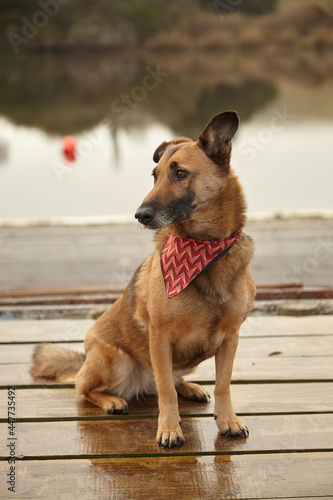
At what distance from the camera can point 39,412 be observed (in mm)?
2754

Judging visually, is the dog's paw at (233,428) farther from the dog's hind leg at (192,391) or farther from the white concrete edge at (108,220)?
the white concrete edge at (108,220)

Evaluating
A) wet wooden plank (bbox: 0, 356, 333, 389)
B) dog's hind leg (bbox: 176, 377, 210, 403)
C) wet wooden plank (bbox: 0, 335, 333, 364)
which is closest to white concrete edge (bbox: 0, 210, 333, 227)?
wet wooden plank (bbox: 0, 335, 333, 364)

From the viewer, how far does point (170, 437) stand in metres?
2.47

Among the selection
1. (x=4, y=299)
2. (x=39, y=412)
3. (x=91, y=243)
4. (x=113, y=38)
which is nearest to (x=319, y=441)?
(x=39, y=412)

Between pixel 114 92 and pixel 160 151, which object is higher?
pixel 160 151

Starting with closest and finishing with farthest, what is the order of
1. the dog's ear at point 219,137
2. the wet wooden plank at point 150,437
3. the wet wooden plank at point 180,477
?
the wet wooden plank at point 180,477 < the wet wooden plank at point 150,437 < the dog's ear at point 219,137

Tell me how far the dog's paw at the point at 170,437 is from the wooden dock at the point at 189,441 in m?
0.03

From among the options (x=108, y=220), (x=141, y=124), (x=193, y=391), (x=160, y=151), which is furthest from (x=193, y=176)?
(x=141, y=124)

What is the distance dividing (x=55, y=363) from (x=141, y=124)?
1734 cm

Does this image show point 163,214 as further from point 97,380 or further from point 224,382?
point 97,380

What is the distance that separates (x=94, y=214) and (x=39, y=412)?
7907mm

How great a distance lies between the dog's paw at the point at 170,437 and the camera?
246 centimetres

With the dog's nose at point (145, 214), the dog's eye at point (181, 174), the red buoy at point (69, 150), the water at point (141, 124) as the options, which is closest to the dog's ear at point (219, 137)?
the dog's eye at point (181, 174)

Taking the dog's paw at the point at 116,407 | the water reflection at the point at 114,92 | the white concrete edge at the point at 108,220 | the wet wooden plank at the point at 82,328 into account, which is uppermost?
the dog's paw at the point at 116,407
